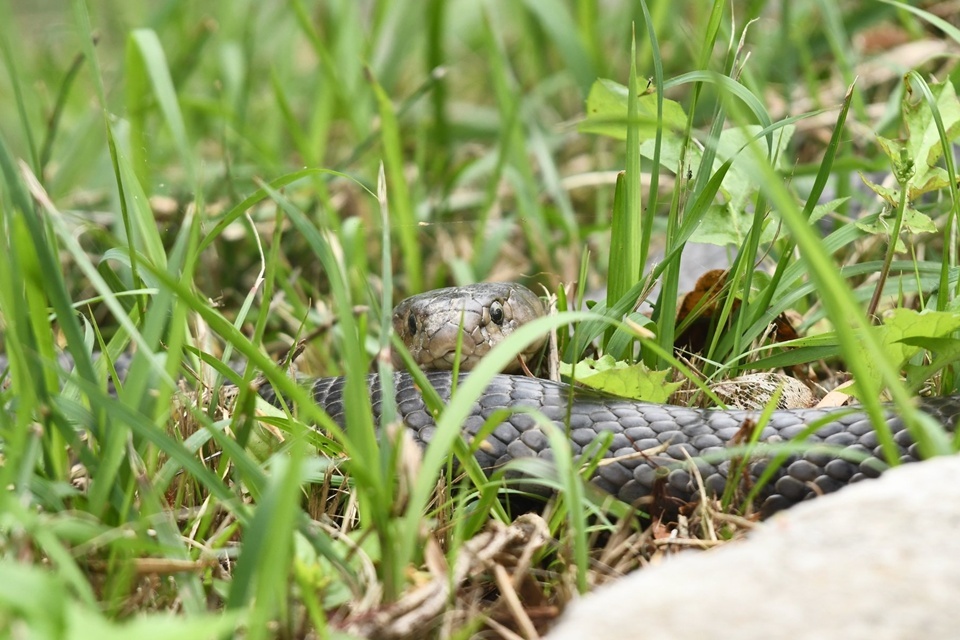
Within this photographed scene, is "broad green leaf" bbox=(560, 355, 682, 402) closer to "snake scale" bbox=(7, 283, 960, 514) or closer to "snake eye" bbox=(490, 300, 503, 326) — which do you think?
"snake scale" bbox=(7, 283, 960, 514)

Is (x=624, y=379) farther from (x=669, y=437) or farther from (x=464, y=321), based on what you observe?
(x=464, y=321)

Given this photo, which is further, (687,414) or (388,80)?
(388,80)

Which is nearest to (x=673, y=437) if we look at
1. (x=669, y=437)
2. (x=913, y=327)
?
(x=669, y=437)

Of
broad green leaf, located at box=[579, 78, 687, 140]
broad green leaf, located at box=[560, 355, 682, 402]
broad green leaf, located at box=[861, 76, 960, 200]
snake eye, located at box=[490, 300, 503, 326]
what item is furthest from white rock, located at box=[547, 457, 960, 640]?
snake eye, located at box=[490, 300, 503, 326]

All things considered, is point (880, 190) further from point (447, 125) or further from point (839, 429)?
point (447, 125)

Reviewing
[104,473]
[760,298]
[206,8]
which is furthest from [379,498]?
[206,8]

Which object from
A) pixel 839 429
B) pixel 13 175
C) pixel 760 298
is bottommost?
pixel 839 429

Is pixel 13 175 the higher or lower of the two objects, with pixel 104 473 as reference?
higher

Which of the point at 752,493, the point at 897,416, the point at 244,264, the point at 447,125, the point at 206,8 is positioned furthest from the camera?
the point at 206,8
